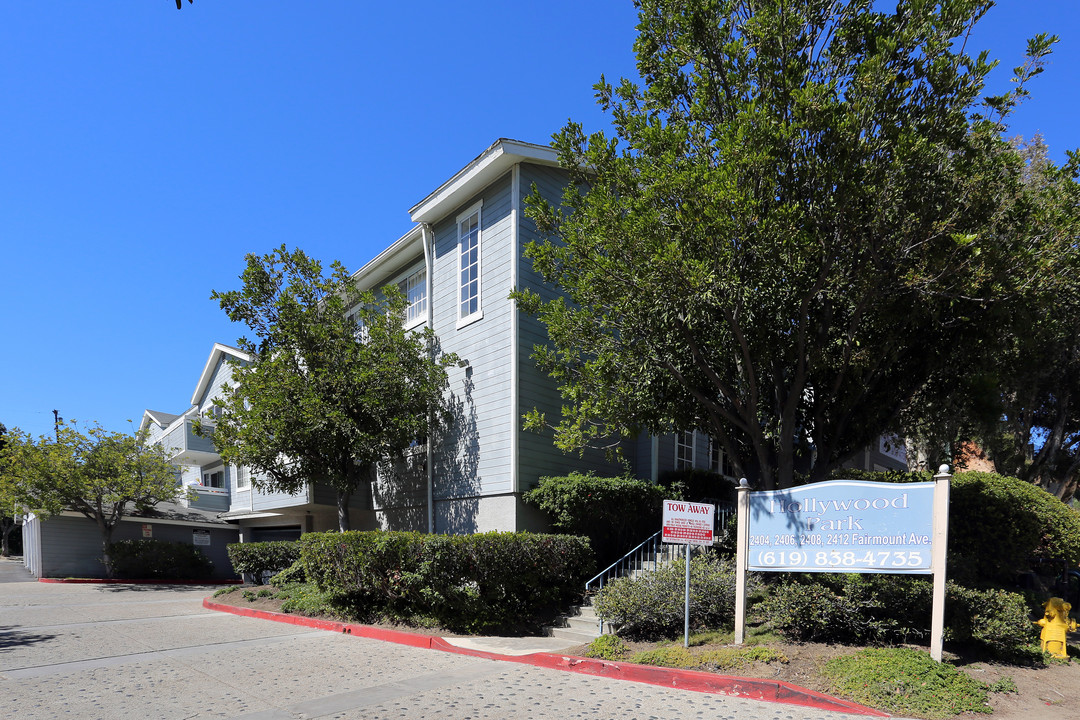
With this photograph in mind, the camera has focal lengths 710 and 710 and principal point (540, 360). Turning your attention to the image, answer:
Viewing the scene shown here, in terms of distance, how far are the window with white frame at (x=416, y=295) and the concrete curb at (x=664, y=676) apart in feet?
29.0

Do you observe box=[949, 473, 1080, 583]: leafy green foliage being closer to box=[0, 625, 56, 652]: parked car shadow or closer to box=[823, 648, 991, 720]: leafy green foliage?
box=[823, 648, 991, 720]: leafy green foliage

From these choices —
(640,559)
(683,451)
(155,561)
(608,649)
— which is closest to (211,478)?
(155,561)

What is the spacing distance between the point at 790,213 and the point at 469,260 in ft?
29.8

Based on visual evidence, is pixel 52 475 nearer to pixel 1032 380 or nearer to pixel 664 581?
pixel 664 581

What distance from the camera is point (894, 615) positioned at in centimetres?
852

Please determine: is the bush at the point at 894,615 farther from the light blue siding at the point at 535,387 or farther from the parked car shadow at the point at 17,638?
the parked car shadow at the point at 17,638

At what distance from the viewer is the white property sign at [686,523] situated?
29.8ft

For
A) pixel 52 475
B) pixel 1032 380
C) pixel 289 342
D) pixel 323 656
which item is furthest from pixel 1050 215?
pixel 52 475

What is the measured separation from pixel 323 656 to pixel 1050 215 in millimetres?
10740

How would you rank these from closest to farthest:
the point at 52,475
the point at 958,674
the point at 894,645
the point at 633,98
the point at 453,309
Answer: the point at 958,674
the point at 894,645
the point at 633,98
the point at 453,309
the point at 52,475

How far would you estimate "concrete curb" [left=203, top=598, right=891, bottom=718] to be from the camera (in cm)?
695

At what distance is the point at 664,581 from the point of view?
32.1 ft

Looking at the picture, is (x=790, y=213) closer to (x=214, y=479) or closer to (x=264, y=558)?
(x=264, y=558)

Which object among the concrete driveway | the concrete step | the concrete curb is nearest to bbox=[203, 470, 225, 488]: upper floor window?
the concrete driveway
